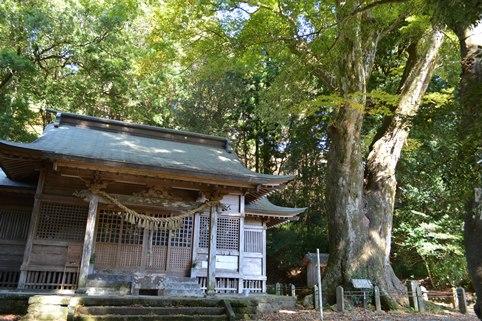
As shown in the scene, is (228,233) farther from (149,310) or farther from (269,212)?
(149,310)

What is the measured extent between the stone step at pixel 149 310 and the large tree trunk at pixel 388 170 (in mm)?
5423

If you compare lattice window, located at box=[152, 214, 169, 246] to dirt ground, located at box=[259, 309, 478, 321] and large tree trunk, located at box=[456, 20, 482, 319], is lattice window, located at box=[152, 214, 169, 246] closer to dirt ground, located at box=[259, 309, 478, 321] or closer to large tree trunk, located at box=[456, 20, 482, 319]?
dirt ground, located at box=[259, 309, 478, 321]

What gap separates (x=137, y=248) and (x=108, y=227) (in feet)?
3.39

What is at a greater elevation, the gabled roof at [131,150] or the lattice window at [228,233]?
the gabled roof at [131,150]

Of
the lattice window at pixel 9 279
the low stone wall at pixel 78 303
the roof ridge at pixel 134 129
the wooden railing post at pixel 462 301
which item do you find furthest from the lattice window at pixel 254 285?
the lattice window at pixel 9 279

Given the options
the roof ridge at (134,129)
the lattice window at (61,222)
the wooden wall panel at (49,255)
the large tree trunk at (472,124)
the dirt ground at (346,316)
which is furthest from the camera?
the roof ridge at (134,129)

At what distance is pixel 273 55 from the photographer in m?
14.8

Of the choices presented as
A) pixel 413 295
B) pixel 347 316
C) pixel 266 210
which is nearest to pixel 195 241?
pixel 266 210

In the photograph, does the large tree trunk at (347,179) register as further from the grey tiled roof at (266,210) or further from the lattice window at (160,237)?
the lattice window at (160,237)

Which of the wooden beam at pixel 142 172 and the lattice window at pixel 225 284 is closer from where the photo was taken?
the wooden beam at pixel 142 172

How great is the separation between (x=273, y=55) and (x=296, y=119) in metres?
11.0

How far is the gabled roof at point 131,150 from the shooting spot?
9203mm

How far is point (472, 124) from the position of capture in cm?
411

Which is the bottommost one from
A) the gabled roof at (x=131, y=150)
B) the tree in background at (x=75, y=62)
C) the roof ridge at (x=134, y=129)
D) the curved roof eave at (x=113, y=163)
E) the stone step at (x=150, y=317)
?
the stone step at (x=150, y=317)
